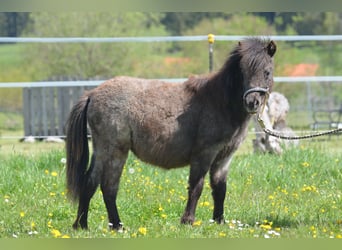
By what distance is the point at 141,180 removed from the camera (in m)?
7.92

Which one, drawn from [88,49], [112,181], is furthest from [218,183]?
[88,49]

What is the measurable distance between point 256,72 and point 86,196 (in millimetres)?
1855

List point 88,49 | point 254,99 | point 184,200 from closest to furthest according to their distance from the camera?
1. point 254,99
2. point 184,200
3. point 88,49

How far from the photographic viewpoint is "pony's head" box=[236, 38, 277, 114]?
575 cm

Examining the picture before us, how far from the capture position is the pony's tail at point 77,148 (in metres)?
6.12

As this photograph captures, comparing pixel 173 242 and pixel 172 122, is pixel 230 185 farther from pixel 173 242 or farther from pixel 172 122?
pixel 173 242

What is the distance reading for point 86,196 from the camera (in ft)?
19.9

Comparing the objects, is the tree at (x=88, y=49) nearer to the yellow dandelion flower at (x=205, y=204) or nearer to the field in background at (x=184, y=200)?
the field in background at (x=184, y=200)

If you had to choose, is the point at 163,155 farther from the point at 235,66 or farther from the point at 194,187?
the point at 235,66

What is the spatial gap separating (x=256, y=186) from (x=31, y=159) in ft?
9.60

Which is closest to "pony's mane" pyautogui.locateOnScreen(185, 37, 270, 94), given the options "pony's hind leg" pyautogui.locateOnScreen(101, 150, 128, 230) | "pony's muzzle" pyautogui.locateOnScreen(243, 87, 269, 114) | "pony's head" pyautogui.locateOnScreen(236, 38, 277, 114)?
"pony's head" pyautogui.locateOnScreen(236, 38, 277, 114)

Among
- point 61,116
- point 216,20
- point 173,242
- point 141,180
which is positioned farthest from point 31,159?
point 216,20

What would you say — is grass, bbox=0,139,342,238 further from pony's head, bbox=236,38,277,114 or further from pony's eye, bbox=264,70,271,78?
pony's eye, bbox=264,70,271,78

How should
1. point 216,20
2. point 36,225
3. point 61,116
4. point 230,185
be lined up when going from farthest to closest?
point 216,20
point 61,116
point 230,185
point 36,225
